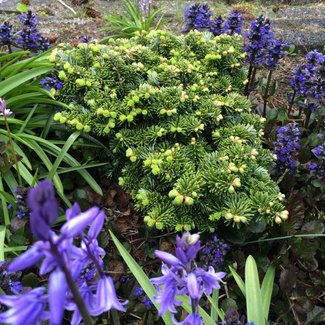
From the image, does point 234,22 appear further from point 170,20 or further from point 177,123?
point 170,20

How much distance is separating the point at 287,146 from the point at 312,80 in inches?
27.6

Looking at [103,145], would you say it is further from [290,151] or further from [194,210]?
[290,151]

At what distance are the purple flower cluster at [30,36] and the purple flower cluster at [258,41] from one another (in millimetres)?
1641

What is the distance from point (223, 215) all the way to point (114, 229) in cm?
65

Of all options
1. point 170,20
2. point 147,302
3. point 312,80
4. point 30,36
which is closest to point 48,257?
point 147,302

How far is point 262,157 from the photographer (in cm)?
284

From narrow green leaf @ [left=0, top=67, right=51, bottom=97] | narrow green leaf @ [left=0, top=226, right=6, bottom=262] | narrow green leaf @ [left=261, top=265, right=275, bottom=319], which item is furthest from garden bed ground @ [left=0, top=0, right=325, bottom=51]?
narrow green leaf @ [left=261, top=265, right=275, bottom=319]

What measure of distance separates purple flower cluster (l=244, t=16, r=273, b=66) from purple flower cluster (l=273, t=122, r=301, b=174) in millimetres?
752

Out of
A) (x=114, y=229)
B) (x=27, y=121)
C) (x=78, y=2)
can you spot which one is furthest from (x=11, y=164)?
(x=78, y=2)

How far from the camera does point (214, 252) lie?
250cm

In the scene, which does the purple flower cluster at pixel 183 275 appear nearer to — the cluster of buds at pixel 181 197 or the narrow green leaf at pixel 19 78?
the cluster of buds at pixel 181 197

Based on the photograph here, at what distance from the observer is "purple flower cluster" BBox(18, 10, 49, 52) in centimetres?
347

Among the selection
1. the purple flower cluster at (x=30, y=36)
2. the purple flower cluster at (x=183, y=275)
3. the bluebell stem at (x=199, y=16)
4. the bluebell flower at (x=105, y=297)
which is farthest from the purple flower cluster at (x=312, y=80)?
the bluebell flower at (x=105, y=297)

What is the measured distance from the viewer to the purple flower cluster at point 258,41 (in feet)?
11.0
